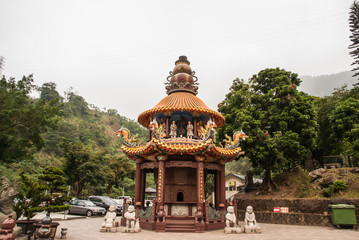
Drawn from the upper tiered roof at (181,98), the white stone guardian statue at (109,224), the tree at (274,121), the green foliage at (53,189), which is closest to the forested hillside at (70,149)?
the green foliage at (53,189)

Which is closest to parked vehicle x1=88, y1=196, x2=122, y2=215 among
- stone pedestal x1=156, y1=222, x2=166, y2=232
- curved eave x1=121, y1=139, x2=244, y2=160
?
curved eave x1=121, y1=139, x2=244, y2=160

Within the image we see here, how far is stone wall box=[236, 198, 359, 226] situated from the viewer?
15.1m

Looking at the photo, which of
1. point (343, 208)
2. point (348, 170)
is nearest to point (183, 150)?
point (343, 208)

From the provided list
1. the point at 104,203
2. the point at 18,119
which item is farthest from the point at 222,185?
the point at 104,203

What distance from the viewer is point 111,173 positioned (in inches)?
1280

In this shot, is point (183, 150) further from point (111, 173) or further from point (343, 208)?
point (111, 173)

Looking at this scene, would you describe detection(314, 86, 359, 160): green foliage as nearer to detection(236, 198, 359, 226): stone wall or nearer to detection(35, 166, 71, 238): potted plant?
detection(236, 198, 359, 226): stone wall

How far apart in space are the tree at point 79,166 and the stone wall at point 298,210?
62.5 ft

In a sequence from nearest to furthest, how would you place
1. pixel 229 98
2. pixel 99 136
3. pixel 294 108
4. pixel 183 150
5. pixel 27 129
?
1. pixel 183 150
2. pixel 27 129
3. pixel 294 108
4. pixel 229 98
5. pixel 99 136

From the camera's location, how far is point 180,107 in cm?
1412

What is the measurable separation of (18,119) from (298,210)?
19.3 meters

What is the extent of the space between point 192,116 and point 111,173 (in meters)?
21.3

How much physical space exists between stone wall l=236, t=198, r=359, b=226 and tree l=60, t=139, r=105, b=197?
1906cm

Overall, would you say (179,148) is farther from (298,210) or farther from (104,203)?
(104,203)
